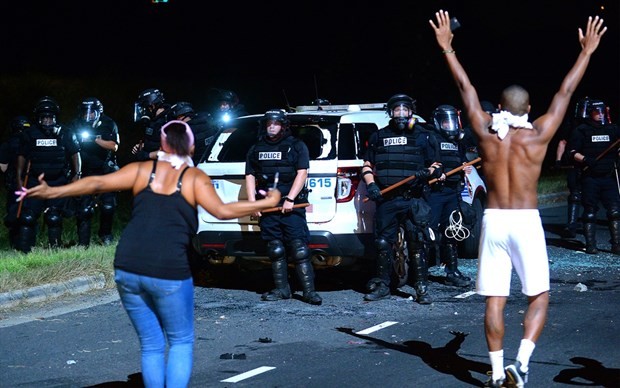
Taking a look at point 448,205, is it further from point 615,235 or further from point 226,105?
point 226,105

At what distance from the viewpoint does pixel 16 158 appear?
1268 cm

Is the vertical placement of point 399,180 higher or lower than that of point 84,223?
higher

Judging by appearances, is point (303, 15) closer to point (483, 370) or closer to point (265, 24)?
point (265, 24)

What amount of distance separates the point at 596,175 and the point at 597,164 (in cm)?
18


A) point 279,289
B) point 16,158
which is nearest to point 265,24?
point 16,158

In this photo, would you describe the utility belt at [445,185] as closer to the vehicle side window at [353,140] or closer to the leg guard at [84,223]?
the vehicle side window at [353,140]

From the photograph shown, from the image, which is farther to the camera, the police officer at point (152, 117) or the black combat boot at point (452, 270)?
the police officer at point (152, 117)

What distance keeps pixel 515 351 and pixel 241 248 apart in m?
3.51

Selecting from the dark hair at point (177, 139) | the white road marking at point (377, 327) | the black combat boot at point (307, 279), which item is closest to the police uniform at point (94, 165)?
the black combat boot at point (307, 279)

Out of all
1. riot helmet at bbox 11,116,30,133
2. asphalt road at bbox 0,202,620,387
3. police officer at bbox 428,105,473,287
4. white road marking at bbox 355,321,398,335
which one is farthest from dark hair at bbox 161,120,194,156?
riot helmet at bbox 11,116,30,133

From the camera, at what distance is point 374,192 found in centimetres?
1020

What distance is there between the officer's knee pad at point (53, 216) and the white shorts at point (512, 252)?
24.4 feet

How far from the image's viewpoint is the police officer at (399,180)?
10.4 meters

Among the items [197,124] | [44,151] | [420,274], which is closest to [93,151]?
[44,151]
